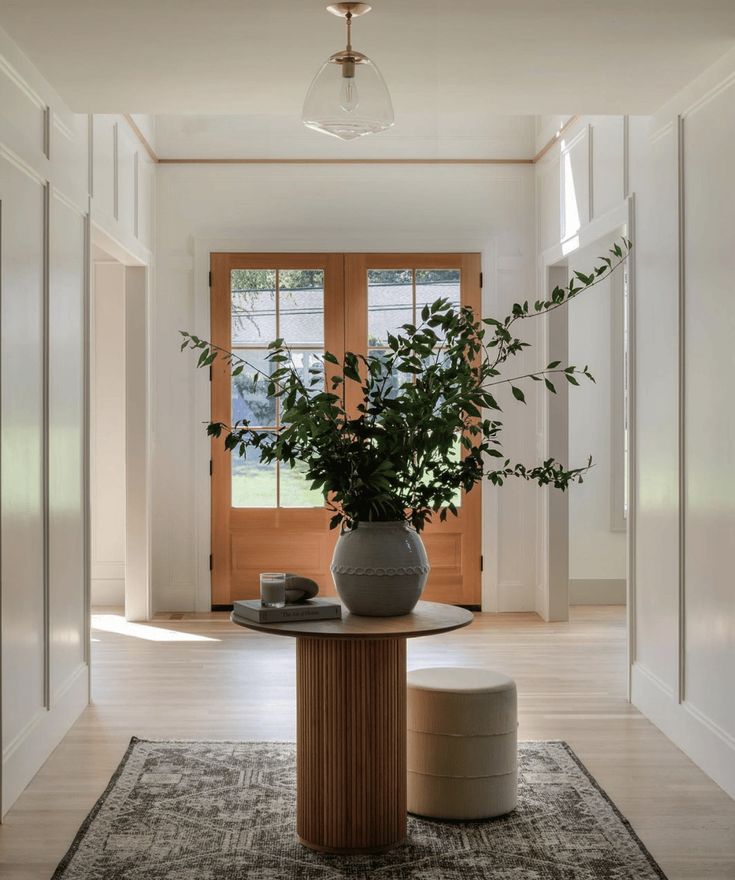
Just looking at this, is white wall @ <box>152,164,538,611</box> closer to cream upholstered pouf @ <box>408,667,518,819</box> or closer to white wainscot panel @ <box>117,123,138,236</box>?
white wainscot panel @ <box>117,123,138,236</box>

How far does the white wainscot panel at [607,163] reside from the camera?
532cm

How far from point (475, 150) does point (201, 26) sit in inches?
151

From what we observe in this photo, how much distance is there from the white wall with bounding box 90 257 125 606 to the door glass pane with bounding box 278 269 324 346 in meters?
1.26

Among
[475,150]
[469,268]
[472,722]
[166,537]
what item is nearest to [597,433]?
[469,268]

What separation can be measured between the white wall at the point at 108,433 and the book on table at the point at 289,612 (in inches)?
188

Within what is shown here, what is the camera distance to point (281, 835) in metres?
3.43

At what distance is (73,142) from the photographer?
4848mm

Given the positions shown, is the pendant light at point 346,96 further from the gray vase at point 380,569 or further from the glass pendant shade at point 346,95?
the gray vase at point 380,569

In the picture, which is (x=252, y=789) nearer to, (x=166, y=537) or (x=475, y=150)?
(x=166, y=537)

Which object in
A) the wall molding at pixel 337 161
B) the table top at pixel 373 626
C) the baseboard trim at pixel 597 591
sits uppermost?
the wall molding at pixel 337 161
